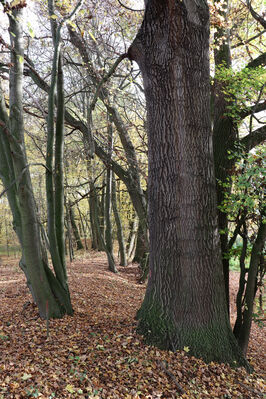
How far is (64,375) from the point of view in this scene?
3.52 m

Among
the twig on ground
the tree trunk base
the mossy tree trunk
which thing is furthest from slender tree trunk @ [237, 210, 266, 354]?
the mossy tree trunk

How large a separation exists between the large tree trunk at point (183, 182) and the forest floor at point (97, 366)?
0.30 meters

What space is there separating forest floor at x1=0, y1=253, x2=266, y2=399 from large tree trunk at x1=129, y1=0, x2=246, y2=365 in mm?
296

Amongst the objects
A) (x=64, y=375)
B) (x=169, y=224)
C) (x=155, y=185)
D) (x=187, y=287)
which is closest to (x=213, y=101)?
(x=155, y=185)

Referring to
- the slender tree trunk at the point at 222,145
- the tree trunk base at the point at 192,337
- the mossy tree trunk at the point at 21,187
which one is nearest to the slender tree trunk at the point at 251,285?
the slender tree trunk at the point at 222,145

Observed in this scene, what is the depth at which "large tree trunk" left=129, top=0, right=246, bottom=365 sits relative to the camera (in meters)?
4.21

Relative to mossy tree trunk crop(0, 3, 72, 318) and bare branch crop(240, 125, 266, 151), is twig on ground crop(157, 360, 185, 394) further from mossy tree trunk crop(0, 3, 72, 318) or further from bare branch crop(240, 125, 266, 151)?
bare branch crop(240, 125, 266, 151)

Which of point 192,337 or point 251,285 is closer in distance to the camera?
point 192,337

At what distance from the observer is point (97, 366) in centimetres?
380

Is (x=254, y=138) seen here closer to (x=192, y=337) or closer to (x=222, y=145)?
(x=222, y=145)

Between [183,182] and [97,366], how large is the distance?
2547 millimetres

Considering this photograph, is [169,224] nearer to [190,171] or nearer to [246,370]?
[190,171]

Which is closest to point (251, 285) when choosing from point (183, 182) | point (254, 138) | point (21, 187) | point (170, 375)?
point (170, 375)

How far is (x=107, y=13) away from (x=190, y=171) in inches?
222
